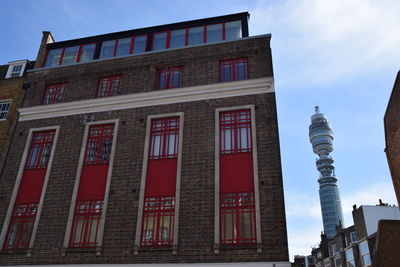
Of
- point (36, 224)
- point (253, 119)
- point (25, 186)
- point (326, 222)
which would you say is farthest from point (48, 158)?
point (326, 222)

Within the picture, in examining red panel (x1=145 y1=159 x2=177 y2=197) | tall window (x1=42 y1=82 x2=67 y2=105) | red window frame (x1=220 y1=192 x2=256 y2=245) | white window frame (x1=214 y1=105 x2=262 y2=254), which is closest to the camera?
white window frame (x1=214 y1=105 x2=262 y2=254)

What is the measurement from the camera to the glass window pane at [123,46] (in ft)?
68.5

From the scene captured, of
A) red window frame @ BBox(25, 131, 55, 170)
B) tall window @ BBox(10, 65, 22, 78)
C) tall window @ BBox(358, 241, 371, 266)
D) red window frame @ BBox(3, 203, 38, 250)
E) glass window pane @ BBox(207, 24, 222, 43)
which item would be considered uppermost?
glass window pane @ BBox(207, 24, 222, 43)

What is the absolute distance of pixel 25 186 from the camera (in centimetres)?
1700

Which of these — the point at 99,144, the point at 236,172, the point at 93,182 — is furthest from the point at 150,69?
the point at 236,172

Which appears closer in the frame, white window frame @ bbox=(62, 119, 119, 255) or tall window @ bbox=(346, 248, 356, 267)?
white window frame @ bbox=(62, 119, 119, 255)

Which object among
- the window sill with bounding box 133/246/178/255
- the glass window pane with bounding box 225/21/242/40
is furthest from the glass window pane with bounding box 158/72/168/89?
the window sill with bounding box 133/246/178/255

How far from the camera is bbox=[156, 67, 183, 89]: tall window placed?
18.3m

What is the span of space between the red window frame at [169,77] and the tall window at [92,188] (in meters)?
3.49

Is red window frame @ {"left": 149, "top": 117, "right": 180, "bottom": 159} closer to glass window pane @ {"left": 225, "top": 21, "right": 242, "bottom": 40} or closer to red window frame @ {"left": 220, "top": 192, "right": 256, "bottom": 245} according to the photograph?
red window frame @ {"left": 220, "top": 192, "right": 256, "bottom": 245}

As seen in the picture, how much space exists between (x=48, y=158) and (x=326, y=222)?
172 m

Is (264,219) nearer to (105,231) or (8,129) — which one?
(105,231)

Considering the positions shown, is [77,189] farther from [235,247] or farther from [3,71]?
[3,71]

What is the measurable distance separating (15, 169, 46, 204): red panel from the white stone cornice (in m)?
3.41
